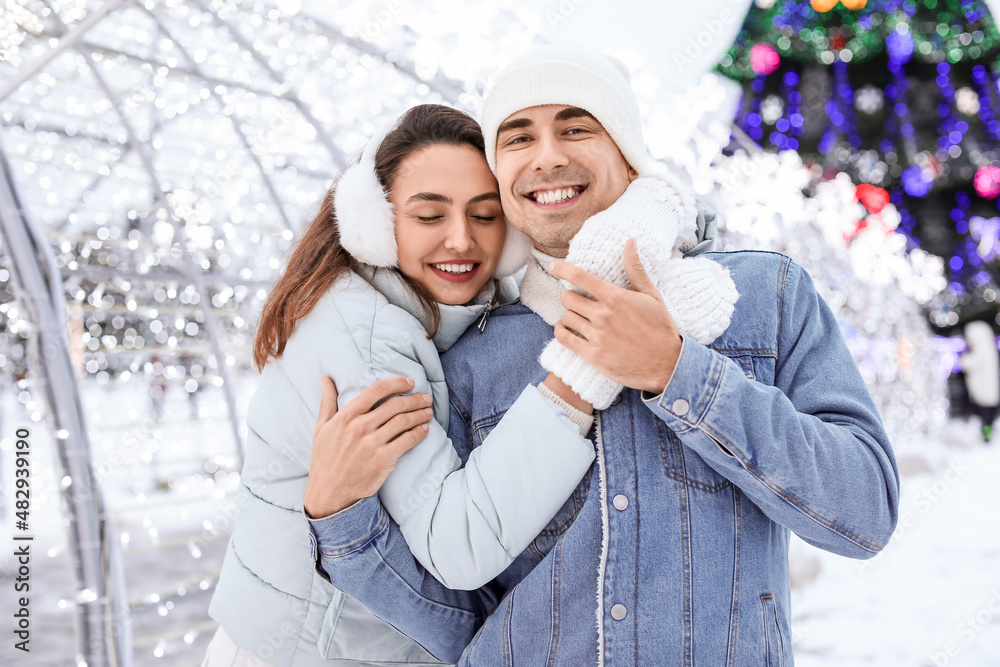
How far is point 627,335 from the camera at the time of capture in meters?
1.16

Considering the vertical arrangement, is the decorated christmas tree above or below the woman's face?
above

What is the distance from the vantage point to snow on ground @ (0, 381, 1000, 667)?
13.1ft

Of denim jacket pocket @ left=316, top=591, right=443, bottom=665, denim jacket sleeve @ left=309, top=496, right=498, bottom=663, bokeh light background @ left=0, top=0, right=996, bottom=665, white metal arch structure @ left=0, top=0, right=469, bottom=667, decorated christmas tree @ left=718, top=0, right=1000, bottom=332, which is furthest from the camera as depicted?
decorated christmas tree @ left=718, top=0, right=1000, bottom=332

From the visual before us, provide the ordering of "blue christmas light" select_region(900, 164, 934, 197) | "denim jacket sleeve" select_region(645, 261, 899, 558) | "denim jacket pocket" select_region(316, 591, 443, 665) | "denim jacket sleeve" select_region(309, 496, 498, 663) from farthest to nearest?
1. "blue christmas light" select_region(900, 164, 934, 197)
2. "denim jacket pocket" select_region(316, 591, 443, 665)
3. "denim jacket sleeve" select_region(309, 496, 498, 663)
4. "denim jacket sleeve" select_region(645, 261, 899, 558)

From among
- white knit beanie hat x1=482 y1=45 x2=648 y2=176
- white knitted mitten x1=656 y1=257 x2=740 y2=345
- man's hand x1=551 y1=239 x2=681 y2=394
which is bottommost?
man's hand x1=551 y1=239 x2=681 y2=394

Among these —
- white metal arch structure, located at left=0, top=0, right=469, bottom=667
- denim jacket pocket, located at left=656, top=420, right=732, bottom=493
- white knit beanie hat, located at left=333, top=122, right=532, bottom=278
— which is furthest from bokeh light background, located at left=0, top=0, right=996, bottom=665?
denim jacket pocket, located at left=656, top=420, right=732, bottom=493

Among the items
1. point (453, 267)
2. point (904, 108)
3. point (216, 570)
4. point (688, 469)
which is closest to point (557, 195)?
point (453, 267)

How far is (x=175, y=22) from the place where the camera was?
381cm

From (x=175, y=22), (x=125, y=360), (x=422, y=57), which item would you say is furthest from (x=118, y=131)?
(x=125, y=360)

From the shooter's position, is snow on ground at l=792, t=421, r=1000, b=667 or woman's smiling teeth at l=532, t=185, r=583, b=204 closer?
woman's smiling teeth at l=532, t=185, r=583, b=204

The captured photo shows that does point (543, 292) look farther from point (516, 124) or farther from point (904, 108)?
point (904, 108)

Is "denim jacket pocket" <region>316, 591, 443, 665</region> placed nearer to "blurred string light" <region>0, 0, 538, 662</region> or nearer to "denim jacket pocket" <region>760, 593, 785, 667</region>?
"denim jacket pocket" <region>760, 593, 785, 667</region>

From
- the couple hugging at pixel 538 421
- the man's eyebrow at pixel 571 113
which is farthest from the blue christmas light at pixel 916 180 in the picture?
the man's eyebrow at pixel 571 113

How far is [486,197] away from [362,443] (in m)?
0.67
